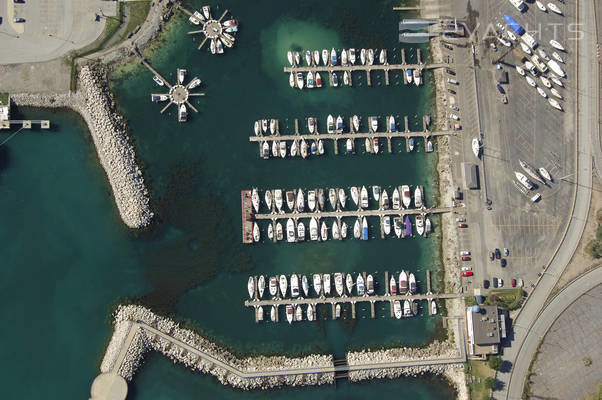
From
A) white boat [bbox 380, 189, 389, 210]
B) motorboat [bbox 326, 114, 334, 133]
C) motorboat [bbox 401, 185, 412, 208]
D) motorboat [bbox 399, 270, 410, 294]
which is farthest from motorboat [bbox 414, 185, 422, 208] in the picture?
motorboat [bbox 326, 114, 334, 133]

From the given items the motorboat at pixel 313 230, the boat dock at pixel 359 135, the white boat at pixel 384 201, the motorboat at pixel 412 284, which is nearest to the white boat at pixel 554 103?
the boat dock at pixel 359 135

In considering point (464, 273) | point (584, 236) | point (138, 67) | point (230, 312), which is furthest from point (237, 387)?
point (584, 236)

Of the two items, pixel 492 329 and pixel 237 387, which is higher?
pixel 492 329

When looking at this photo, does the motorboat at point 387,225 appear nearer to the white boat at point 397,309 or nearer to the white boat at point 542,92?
the white boat at point 397,309

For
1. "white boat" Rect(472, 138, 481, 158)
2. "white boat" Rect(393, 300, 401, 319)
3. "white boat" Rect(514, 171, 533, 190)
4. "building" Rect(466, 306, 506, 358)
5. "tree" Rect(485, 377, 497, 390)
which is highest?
"white boat" Rect(472, 138, 481, 158)

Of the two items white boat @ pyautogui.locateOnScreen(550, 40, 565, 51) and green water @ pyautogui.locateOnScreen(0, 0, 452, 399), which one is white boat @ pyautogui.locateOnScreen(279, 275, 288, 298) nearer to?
green water @ pyautogui.locateOnScreen(0, 0, 452, 399)

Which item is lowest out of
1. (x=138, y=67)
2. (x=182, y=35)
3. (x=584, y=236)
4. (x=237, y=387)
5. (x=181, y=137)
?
(x=237, y=387)

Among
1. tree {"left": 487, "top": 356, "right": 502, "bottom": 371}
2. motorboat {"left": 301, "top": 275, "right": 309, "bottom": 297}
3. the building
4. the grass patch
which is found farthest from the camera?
motorboat {"left": 301, "top": 275, "right": 309, "bottom": 297}

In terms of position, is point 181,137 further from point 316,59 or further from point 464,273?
point 464,273
